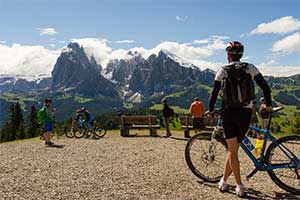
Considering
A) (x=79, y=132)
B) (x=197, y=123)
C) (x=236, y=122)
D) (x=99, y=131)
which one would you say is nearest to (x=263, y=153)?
(x=236, y=122)

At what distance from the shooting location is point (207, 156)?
9047 mm

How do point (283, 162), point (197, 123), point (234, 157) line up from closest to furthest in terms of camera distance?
point (234, 157)
point (283, 162)
point (197, 123)

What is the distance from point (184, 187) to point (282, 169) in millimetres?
2252

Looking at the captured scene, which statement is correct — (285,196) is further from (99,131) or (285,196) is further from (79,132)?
(79,132)

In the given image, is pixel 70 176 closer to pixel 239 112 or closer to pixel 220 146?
pixel 220 146

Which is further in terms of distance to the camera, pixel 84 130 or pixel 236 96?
pixel 84 130

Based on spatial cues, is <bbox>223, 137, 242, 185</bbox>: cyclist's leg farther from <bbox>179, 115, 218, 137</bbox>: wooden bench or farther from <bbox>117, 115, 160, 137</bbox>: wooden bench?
<bbox>117, 115, 160, 137</bbox>: wooden bench

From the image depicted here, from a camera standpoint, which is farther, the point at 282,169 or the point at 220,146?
the point at 220,146

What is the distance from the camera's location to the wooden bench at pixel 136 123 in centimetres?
2494

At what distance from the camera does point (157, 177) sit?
9.80m

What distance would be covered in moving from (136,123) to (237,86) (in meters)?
18.6

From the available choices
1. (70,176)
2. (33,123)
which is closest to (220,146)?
(70,176)

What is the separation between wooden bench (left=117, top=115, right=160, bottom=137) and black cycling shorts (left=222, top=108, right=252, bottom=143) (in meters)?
17.3

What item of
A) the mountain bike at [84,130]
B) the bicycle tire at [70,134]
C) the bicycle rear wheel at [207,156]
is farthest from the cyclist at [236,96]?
the bicycle tire at [70,134]
